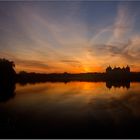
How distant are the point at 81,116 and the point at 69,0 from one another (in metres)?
2.98

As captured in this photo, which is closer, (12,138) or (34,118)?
(12,138)

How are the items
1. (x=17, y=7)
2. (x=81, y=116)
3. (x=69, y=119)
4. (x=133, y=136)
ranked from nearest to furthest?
(x=133, y=136), (x=17, y=7), (x=69, y=119), (x=81, y=116)

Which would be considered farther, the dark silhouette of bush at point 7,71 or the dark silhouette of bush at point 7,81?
the dark silhouette of bush at point 7,71

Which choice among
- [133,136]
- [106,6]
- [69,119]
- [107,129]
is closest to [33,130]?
[69,119]

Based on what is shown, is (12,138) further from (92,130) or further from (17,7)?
(17,7)

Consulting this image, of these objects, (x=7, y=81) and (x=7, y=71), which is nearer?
(x=7, y=81)

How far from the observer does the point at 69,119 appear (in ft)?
17.1

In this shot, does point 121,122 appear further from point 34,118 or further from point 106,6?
point 106,6

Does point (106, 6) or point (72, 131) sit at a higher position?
point (106, 6)

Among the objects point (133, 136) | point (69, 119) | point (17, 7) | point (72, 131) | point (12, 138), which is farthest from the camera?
point (69, 119)

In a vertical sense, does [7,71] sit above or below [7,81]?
above

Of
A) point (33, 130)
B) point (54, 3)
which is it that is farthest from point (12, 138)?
point (54, 3)

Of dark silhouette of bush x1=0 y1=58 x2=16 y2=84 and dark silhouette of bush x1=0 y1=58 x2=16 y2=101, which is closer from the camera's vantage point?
dark silhouette of bush x1=0 y1=58 x2=16 y2=101

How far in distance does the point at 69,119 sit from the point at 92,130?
99 cm
